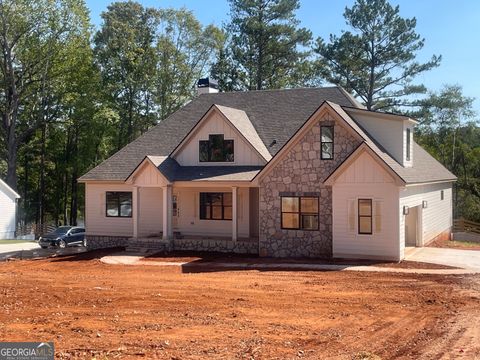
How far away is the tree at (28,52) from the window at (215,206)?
72.7 ft

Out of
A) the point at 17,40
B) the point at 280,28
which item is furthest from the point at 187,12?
the point at 17,40

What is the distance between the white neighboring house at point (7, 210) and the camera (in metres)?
38.8

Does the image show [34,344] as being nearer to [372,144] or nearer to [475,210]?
[372,144]

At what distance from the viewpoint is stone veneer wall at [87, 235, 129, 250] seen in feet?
86.1

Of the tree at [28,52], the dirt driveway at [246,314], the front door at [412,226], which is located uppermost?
the tree at [28,52]

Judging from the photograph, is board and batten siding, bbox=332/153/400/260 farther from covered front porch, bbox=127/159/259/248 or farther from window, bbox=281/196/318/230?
covered front porch, bbox=127/159/259/248

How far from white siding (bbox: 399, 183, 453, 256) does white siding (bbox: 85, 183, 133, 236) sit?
43.1ft

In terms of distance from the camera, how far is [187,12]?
4966 cm

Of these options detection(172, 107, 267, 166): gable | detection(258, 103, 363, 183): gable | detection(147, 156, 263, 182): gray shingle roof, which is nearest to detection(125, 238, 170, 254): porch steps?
detection(147, 156, 263, 182): gray shingle roof

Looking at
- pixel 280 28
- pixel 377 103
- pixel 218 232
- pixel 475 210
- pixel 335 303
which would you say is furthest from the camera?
pixel 280 28

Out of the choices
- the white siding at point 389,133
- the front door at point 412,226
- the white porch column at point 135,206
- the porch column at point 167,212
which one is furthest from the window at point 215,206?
the front door at point 412,226

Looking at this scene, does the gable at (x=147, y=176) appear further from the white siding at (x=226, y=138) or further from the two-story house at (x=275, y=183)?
the white siding at (x=226, y=138)

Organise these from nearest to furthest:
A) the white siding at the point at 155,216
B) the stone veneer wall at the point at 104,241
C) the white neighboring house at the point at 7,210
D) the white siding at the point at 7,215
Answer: the white siding at the point at 155,216 < the stone veneer wall at the point at 104,241 < the white neighboring house at the point at 7,210 < the white siding at the point at 7,215

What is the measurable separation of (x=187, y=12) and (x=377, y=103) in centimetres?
1949
